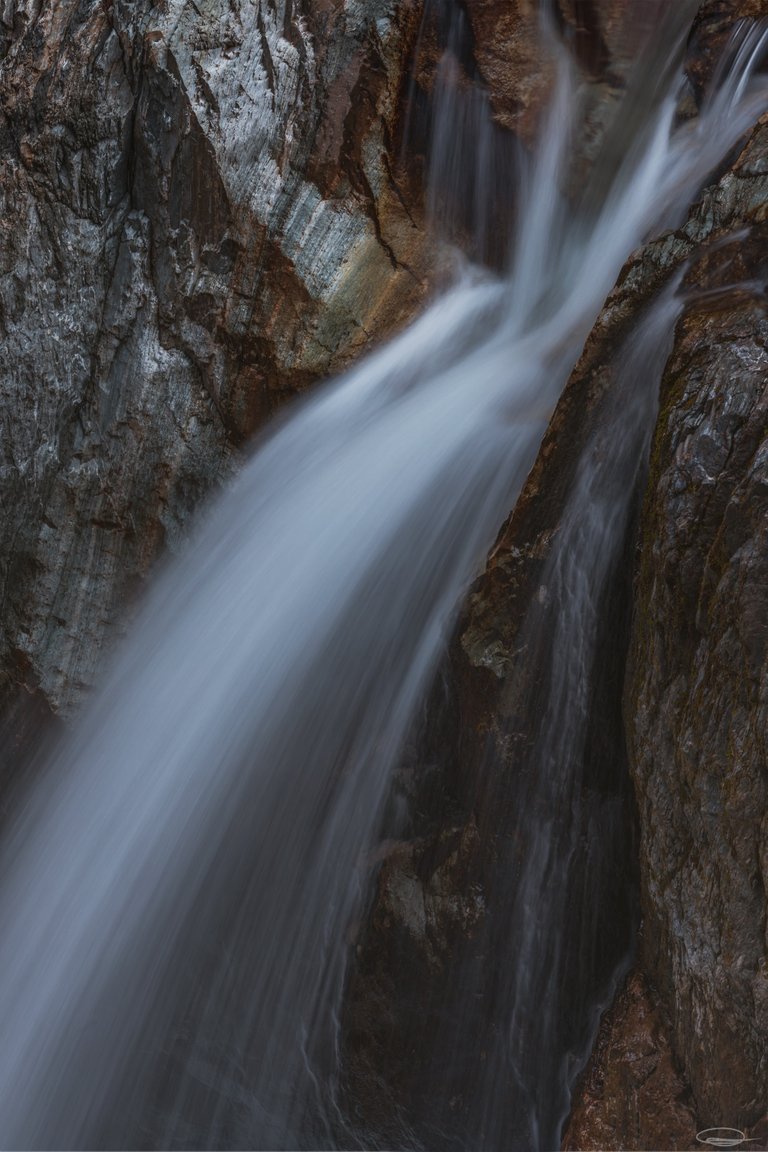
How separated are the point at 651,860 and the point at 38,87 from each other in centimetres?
492

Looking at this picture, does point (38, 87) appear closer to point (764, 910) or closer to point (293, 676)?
point (293, 676)

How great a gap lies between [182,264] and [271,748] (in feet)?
8.32

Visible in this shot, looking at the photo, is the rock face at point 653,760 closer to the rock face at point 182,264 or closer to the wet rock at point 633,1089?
the wet rock at point 633,1089

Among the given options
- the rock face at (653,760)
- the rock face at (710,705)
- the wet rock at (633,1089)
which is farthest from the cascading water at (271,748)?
the rock face at (710,705)

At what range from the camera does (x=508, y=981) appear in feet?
9.18

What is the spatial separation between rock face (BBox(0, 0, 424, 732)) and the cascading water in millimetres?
370

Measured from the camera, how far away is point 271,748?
3637 millimetres

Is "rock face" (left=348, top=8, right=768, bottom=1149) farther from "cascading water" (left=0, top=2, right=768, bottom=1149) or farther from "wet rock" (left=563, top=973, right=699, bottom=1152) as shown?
"cascading water" (left=0, top=2, right=768, bottom=1149)

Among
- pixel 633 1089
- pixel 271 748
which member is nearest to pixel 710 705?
pixel 633 1089

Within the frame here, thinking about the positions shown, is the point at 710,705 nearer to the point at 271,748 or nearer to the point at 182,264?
the point at 271,748

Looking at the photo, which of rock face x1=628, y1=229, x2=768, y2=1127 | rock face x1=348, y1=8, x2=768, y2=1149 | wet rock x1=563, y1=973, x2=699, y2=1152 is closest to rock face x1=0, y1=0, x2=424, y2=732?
rock face x1=348, y1=8, x2=768, y2=1149

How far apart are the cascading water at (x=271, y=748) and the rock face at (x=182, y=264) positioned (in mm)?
370

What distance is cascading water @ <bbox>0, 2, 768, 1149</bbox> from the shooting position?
10.7 feet

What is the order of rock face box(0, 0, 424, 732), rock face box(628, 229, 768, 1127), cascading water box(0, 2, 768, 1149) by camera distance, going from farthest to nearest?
rock face box(0, 0, 424, 732)
cascading water box(0, 2, 768, 1149)
rock face box(628, 229, 768, 1127)
